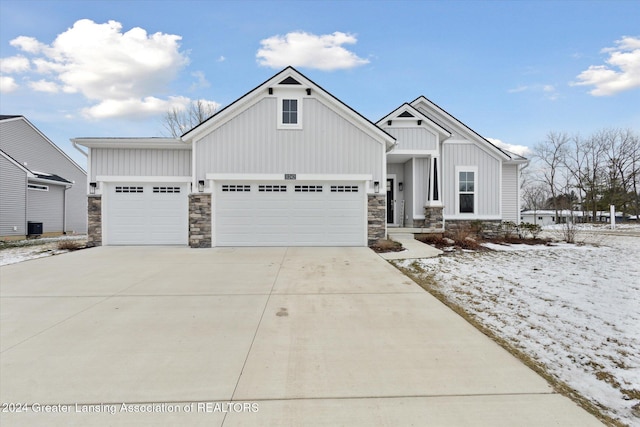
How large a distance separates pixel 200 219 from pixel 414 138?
30.0 feet

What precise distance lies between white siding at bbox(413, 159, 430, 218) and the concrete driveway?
25.9ft

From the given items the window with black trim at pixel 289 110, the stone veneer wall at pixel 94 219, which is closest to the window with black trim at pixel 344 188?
the window with black trim at pixel 289 110

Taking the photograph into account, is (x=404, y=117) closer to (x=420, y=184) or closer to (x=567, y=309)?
(x=420, y=184)

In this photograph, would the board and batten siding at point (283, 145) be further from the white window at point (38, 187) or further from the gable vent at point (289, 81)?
the white window at point (38, 187)

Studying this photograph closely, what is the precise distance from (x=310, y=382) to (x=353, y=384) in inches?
15.2

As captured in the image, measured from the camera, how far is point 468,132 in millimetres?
13672

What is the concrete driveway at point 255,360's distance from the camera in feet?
7.85

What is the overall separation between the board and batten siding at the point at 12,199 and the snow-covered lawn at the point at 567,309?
20846 mm

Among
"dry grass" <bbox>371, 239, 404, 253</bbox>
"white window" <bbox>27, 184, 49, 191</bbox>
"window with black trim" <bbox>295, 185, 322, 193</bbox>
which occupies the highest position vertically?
"white window" <bbox>27, 184, 49, 191</bbox>

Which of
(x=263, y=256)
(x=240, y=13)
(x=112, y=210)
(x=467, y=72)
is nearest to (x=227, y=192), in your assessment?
(x=263, y=256)

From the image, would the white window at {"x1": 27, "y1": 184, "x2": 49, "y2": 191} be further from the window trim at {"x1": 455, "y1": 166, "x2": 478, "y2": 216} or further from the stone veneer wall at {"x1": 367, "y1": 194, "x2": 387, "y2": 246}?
the window trim at {"x1": 455, "y1": 166, "x2": 478, "y2": 216}

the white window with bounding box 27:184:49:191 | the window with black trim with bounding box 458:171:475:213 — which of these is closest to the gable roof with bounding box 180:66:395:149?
the window with black trim with bounding box 458:171:475:213

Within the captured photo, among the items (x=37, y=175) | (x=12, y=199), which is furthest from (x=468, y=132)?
(x=37, y=175)

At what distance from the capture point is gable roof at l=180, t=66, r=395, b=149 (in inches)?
426
